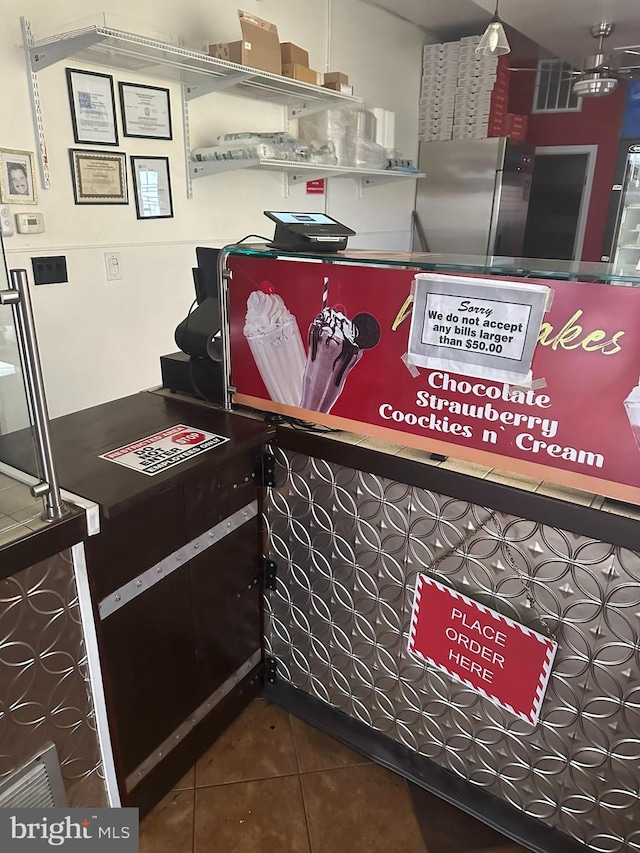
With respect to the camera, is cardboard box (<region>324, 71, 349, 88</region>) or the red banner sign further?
cardboard box (<region>324, 71, 349, 88</region>)

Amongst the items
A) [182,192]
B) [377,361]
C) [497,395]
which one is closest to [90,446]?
[377,361]

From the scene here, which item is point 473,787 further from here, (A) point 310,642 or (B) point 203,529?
(B) point 203,529

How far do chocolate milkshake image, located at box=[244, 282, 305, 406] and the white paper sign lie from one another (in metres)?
0.34

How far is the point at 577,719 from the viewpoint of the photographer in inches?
48.4

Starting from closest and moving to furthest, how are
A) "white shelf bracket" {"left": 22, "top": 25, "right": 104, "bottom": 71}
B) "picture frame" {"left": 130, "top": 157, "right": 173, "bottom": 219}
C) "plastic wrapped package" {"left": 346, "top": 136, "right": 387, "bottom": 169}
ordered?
"white shelf bracket" {"left": 22, "top": 25, "right": 104, "bottom": 71} < "picture frame" {"left": 130, "top": 157, "right": 173, "bottom": 219} < "plastic wrapped package" {"left": 346, "top": 136, "right": 387, "bottom": 169}

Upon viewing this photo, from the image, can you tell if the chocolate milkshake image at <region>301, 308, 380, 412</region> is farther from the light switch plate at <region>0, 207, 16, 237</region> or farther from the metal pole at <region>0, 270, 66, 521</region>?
the light switch plate at <region>0, 207, 16, 237</region>

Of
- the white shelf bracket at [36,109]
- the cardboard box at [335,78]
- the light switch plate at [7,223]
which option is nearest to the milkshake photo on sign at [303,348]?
the light switch plate at [7,223]

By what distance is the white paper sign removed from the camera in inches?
42.9

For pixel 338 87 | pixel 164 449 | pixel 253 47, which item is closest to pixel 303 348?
pixel 164 449

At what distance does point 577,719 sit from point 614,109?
4.97 meters

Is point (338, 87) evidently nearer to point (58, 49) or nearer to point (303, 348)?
point (58, 49)

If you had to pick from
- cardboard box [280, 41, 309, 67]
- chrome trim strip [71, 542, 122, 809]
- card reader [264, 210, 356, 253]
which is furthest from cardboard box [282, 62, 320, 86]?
chrome trim strip [71, 542, 122, 809]

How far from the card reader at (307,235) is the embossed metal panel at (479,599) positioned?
518mm

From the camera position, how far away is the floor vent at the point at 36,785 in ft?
3.41
